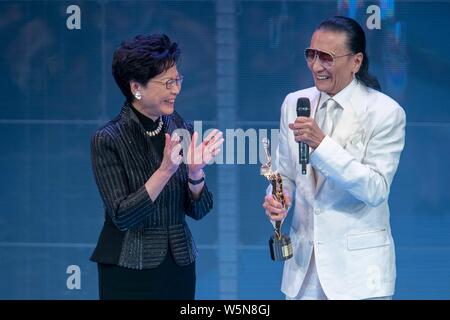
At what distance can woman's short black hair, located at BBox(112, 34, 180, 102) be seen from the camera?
9.39 ft

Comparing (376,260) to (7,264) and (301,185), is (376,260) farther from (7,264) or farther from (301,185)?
(7,264)

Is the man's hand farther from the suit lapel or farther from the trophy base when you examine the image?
the trophy base

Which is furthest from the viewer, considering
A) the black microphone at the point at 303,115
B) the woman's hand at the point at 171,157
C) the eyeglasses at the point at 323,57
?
the eyeglasses at the point at 323,57

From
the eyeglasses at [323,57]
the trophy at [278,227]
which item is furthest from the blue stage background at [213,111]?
the trophy at [278,227]

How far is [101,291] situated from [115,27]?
2.10 m

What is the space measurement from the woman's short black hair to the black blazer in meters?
0.13

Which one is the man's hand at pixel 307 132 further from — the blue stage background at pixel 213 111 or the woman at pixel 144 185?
the blue stage background at pixel 213 111

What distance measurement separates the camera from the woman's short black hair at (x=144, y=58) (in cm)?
286

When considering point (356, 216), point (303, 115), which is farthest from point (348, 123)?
point (356, 216)

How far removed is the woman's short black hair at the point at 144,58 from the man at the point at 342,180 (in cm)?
46

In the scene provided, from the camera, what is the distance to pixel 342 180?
285 cm

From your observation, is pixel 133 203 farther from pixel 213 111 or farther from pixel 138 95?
pixel 213 111

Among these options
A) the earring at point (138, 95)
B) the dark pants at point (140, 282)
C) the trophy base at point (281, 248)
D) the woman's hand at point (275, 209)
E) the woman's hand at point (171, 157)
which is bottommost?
the dark pants at point (140, 282)
